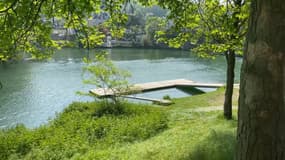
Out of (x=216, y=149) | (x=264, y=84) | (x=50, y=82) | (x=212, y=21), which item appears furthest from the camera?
(x=50, y=82)

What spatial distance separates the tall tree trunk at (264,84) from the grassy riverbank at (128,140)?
2169 mm

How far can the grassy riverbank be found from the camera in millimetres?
4258

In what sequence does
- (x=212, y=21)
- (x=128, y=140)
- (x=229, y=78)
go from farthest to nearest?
(x=229, y=78) < (x=212, y=21) < (x=128, y=140)

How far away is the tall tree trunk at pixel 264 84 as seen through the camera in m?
1.46

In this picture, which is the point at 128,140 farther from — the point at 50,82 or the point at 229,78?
the point at 50,82

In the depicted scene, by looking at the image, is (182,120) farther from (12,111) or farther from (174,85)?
(174,85)

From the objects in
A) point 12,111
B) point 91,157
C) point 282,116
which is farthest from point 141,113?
point 282,116

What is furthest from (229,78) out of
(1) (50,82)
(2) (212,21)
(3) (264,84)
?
(1) (50,82)

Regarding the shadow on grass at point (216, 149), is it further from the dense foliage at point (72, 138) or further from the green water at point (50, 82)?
the green water at point (50, 82)

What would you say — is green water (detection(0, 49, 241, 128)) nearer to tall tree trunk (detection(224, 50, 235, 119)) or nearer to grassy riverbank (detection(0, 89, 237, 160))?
grassy riverbank (detection(0, 89, 237, 160))

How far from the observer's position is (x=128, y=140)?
6.37 m

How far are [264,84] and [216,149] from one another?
255 centimetres

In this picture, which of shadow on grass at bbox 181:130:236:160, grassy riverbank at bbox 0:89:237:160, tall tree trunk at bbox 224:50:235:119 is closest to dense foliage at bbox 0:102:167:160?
grassy riverbank at bbox 0:89:237:160

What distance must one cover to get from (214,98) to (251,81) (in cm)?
1171
